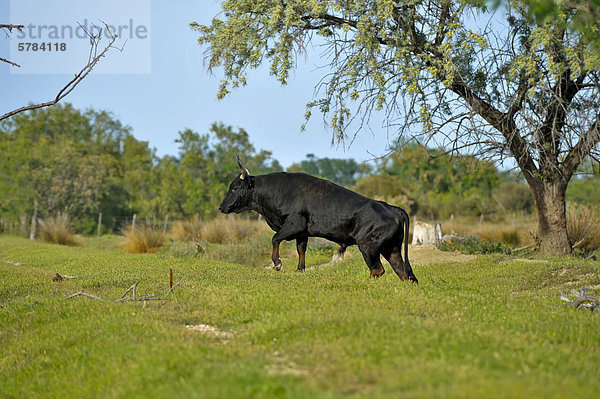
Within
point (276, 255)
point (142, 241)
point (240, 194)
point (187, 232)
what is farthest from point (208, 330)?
point (187, 232)

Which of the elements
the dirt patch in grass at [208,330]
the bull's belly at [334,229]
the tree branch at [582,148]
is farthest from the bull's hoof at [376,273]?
the tree branch at [582,148]

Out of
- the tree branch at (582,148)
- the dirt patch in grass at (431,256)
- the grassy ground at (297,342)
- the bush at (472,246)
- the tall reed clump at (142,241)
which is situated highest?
the tree branch at (582,148)

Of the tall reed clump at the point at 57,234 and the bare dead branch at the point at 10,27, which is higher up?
the bare dead branch at the point at 10,27

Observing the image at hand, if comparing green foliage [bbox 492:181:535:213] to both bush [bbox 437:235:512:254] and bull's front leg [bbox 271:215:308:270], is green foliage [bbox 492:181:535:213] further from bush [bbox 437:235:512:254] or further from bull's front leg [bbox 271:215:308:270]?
bull's front leg [bbox 271:215:308:270]

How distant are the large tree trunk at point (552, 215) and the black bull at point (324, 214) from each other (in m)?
7.34

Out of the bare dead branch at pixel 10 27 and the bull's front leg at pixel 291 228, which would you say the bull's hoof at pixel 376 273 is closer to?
the bull's front leg at pixel 291 228

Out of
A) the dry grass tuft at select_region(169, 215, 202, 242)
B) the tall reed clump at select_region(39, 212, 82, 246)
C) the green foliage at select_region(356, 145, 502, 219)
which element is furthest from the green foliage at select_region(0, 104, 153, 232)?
the green foliage at select_region(356, 145, 502, 219)

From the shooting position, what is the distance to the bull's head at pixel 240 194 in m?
12.5

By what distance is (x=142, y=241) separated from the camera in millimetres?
22828

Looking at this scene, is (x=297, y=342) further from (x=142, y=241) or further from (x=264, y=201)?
(x=142, y=241)

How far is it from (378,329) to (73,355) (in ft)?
11.4

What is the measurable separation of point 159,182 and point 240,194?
33.0m

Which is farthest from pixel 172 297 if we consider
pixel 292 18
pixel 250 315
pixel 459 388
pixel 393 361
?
pixel 292 18

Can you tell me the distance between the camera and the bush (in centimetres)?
1848
